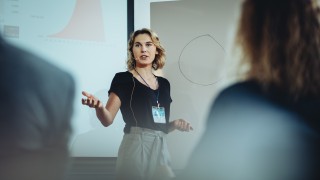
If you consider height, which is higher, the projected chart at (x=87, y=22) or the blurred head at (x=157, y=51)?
the projected chart at (x=87, y=22)

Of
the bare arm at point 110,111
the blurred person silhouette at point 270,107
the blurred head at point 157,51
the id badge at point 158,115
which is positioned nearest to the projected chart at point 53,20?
the blurred head at point 157,51

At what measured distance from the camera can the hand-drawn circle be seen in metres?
1.52

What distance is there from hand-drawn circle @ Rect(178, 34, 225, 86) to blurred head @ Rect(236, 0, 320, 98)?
31 cm

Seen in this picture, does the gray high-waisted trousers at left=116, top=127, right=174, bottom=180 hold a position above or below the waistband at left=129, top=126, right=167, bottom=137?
below

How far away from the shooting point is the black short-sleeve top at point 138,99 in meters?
1.47

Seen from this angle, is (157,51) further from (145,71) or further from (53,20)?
(53,20)

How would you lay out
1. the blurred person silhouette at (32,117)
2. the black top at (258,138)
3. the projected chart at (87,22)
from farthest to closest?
the projected chart at (87,22), the blurred person silhouette at (32,117), the black top at (258,138)

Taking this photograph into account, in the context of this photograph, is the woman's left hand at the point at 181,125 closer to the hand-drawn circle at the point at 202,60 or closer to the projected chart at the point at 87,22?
the hand-drawn circle at the point at 202,60

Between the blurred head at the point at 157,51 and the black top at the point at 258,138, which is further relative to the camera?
the blurred head at the point at 157,51

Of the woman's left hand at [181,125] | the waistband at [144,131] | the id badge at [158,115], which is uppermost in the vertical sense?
the id badge at [158,115]

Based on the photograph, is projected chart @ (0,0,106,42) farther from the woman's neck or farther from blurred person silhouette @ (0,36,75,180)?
the woman's neck

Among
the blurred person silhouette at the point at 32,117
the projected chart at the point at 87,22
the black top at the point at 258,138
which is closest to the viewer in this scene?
the black top at the point at 258,138

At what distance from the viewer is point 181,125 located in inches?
60.1

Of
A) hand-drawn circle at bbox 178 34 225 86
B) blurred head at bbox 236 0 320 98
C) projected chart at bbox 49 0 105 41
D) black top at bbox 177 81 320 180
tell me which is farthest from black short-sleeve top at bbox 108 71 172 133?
blurred head at bbox 236 0 320 98
